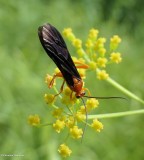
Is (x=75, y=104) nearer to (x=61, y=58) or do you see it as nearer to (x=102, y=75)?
(x=61, y=58)

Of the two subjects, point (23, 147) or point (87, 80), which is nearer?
point (23, 147)

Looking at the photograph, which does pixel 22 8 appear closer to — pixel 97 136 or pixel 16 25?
pixel 16 25

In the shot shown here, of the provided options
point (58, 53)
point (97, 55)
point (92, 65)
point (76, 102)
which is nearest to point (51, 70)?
point (97, 55)

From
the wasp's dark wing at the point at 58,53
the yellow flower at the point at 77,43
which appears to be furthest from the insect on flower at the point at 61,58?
the yellow flower at the point at 77,43

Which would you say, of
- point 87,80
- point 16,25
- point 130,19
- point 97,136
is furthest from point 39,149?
point 130,19

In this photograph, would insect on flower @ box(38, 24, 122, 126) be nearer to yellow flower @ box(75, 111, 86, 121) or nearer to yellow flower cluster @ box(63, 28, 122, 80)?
yellow flower @ box(75, 111, 86, 121)

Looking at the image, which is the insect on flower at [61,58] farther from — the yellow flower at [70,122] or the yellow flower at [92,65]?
the yellow flower at [92,65]

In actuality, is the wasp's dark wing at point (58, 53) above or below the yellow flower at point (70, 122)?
above
